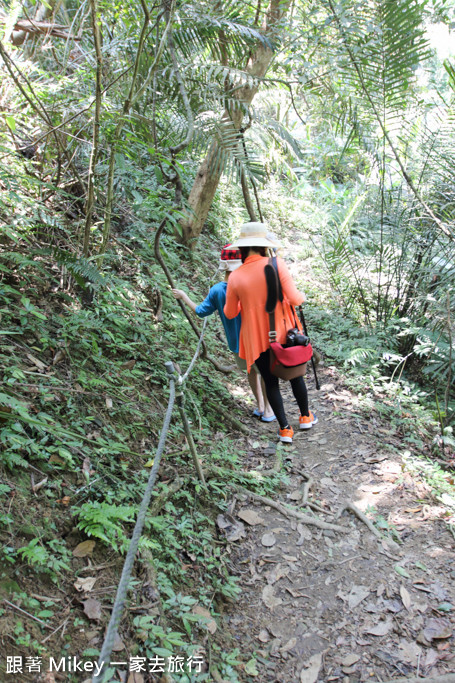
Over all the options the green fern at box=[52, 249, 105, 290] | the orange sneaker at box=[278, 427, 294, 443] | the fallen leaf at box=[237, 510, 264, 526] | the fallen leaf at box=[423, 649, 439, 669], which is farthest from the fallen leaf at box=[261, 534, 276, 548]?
the green fern at box=[52, 249, 105, 290]

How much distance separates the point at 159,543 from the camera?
8.16 ft

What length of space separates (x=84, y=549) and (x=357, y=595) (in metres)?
1.58

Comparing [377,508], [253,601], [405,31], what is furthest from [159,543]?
[405,31]

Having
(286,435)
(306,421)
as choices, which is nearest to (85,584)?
(286,435)

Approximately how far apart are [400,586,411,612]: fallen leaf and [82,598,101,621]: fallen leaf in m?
1.69

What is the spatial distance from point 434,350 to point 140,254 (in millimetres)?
3496

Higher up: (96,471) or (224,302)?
(224,302)

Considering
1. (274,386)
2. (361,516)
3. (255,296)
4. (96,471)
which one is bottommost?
(361,516)

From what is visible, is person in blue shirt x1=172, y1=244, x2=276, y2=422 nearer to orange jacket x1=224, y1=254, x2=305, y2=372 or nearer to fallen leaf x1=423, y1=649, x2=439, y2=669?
orange jacket x1=224, y1=254, x2=305, y2=372

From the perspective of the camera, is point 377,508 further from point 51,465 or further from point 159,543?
point 51,465

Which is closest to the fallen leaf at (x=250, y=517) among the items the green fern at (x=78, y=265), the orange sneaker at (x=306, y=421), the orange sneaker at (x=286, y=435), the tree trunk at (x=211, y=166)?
the orange sneaker at (x=286, y=435)

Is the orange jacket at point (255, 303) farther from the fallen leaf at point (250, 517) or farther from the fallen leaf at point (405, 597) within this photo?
the fallen leaf at point (405, 597)

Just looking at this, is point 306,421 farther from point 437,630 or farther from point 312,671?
point 312,671

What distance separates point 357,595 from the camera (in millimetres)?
2641
